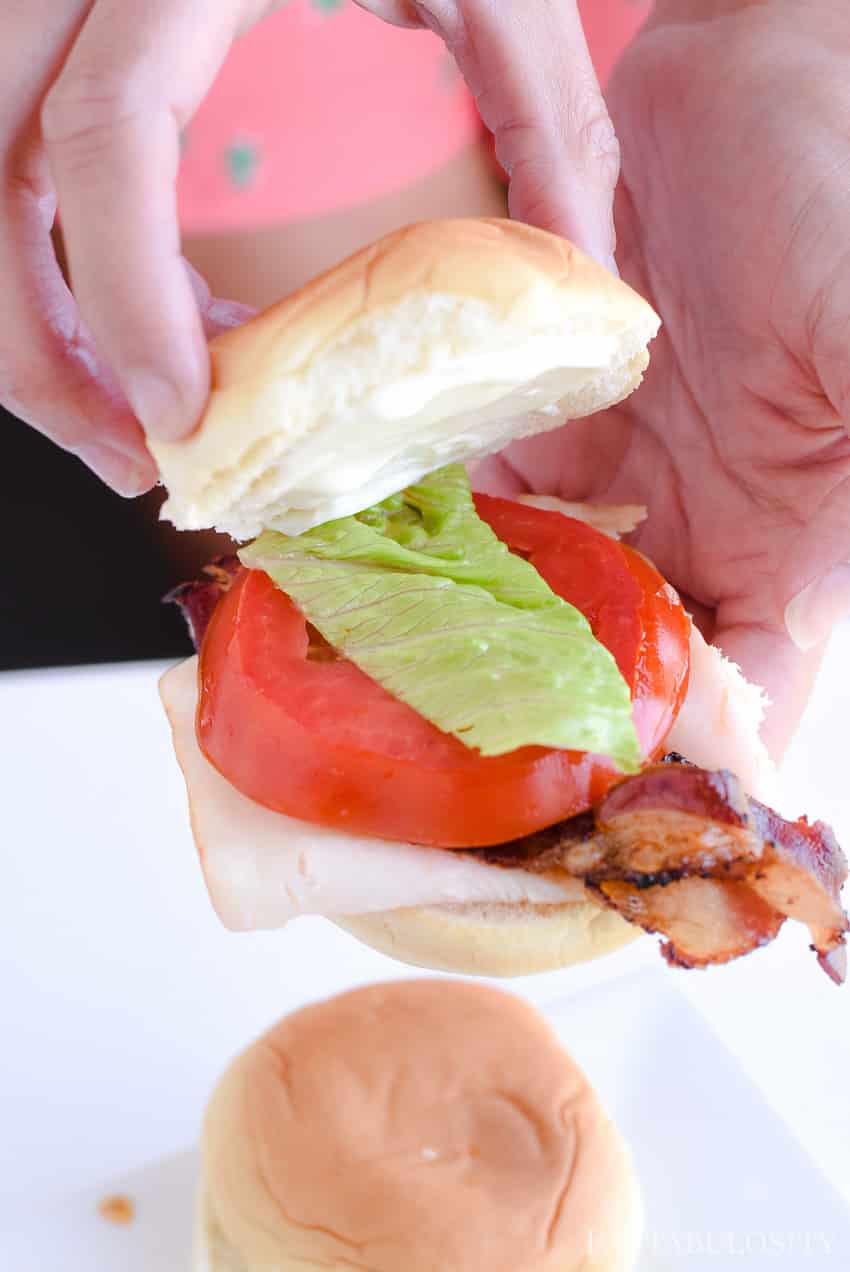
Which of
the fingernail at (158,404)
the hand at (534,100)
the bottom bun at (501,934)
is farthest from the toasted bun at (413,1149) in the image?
the hand at (534,100)

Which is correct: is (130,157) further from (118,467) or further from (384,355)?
(118,467)

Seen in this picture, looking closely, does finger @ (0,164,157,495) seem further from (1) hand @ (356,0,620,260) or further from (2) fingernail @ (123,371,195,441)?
(1) hand @ (356,0,620,260)

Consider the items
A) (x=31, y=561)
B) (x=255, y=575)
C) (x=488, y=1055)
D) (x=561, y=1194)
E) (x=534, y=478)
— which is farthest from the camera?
(x=31, y=561)

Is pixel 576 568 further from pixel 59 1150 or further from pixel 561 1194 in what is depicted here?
pixel 59 1150

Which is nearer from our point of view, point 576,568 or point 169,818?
point 576,568

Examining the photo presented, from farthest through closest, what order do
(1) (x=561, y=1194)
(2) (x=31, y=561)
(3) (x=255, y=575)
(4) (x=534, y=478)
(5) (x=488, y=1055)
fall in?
(2) (x=31, y=561), (4) (x=534, y=478), (5) (x=488, y=1055), (1) (x=561, y=1194), (3) (x=255, y=575)

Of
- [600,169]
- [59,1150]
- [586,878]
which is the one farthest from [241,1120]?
[600,169]

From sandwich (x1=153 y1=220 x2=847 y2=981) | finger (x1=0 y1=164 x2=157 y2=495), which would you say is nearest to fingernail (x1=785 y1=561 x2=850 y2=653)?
sandwich (x1=153 y1=220 x2=847 y2=981)

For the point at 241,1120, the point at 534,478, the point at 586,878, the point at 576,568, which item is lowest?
the point at 241,1120

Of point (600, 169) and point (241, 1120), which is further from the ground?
point (600, 169)
